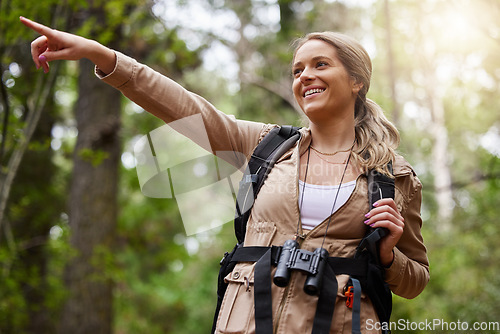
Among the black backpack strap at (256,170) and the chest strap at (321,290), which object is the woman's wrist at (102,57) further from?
the chest strap at (321,290)

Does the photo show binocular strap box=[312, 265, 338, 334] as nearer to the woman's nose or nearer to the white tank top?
the white tank top

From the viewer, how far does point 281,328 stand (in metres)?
1.97

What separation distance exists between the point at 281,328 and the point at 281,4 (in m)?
9.26

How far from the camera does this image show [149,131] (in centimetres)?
404

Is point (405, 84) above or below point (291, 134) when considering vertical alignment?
above

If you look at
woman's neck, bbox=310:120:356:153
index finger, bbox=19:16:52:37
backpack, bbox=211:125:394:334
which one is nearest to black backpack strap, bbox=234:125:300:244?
backpack, bbox=211:125:394:334

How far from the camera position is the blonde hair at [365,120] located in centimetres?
230

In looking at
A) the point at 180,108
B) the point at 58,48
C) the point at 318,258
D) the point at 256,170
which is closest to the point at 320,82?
the point at 256,170

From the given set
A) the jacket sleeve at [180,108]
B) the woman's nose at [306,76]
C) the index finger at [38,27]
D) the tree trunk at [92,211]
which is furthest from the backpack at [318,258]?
the tree trunk at [92,211]

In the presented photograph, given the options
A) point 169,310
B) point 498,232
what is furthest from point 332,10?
point 169,310

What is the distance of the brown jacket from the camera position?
202 cm

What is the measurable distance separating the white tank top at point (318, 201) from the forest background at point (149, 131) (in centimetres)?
99

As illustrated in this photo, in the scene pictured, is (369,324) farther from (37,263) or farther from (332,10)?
(332,10)

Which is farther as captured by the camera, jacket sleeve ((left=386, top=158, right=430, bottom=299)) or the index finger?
jacket sleeve ((left=386, top=158, right=430, bottom=299))
